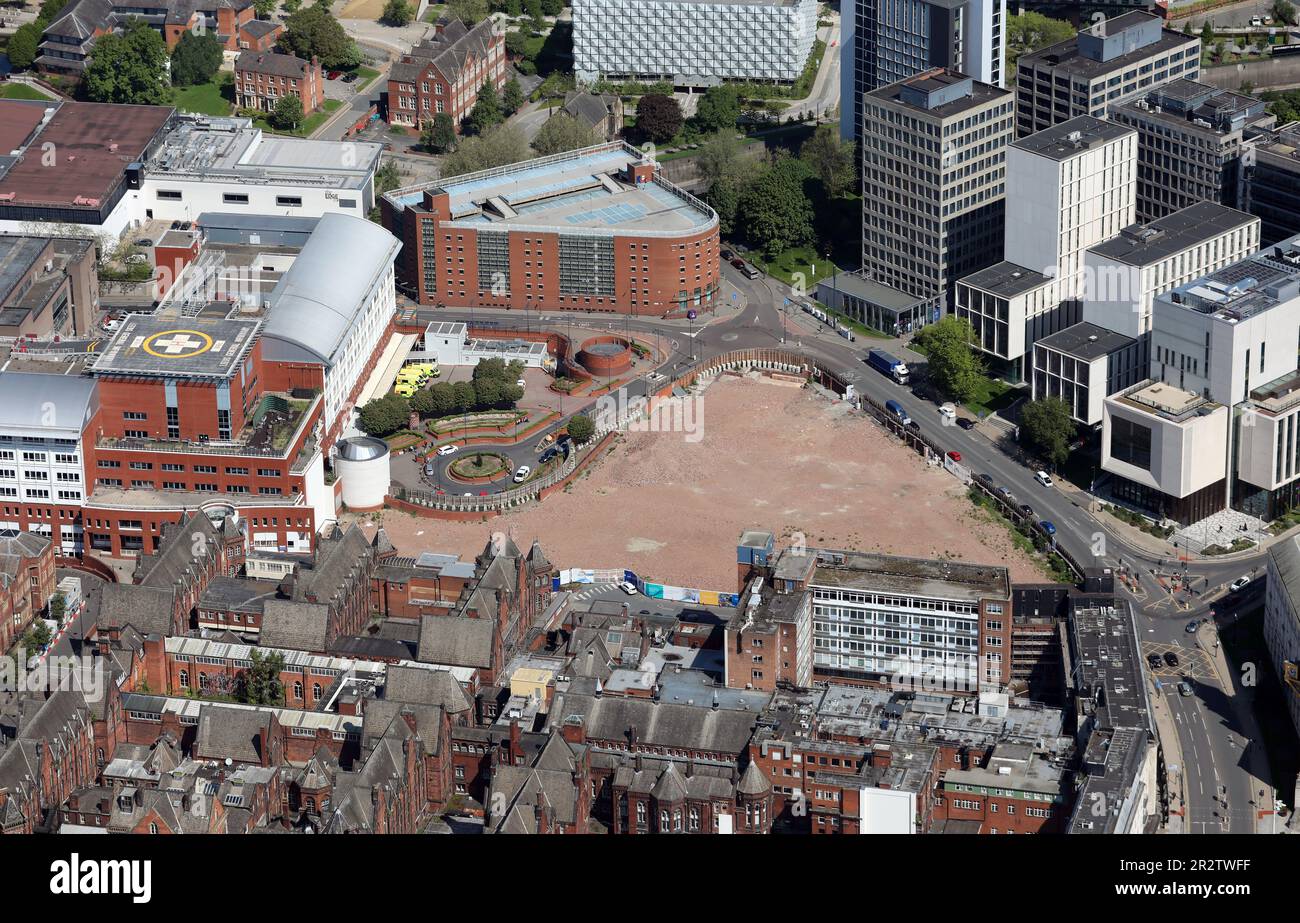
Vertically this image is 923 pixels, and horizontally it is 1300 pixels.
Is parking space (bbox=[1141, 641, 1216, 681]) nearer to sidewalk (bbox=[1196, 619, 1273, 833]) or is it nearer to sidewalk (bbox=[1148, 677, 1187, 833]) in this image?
sidewalk (bbox=[1196, 619, 1273, 833])

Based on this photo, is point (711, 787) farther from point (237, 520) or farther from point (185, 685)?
point (237, 520)

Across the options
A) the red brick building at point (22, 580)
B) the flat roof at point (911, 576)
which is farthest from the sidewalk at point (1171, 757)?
the red brick building at point (22, 580)

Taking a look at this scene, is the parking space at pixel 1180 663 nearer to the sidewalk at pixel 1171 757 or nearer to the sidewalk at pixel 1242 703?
the sidewalk at pixel 1242 703

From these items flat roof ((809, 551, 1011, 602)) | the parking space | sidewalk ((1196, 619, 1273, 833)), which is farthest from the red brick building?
sidewalk ((1196, 619, 1273, 833))

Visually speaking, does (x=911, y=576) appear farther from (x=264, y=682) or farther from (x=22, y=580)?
(x=22, y=580)

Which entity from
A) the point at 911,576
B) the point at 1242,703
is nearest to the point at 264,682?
the point at 911,576
